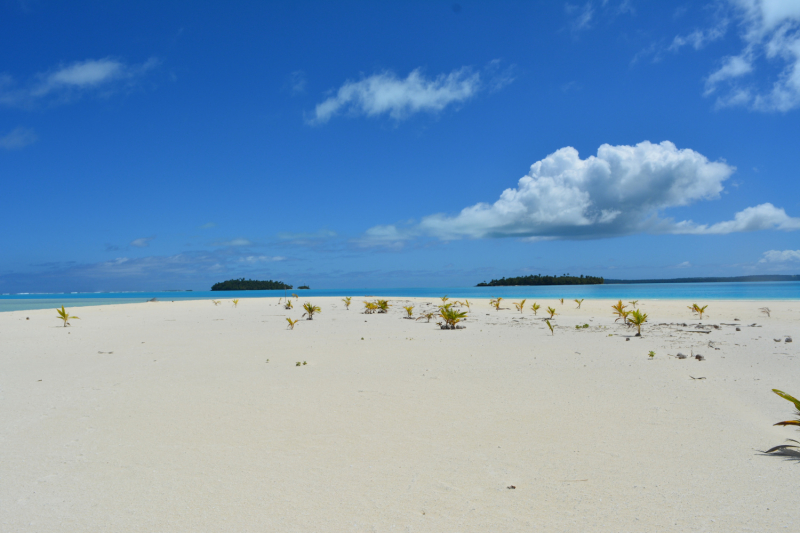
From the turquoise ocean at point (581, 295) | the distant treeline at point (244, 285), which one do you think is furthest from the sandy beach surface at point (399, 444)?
the distant treeline at point (244, 285)

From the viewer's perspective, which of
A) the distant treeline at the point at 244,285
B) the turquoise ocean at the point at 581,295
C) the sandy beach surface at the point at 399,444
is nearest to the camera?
the sandy beach surface at the point at 399,444

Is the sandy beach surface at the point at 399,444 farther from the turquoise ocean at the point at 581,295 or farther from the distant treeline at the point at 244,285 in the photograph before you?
the distant treeline at the point at 244,285

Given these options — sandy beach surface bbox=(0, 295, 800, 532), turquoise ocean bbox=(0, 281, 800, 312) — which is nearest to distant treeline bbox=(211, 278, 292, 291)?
turquoise ocean bbox=(0, 281, 800, 312)

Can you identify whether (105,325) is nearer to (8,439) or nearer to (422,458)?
(8,439)

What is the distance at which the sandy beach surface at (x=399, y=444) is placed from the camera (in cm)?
291

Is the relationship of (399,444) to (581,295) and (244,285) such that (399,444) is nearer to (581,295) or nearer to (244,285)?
(581,295)

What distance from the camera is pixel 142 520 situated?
9.41 ft

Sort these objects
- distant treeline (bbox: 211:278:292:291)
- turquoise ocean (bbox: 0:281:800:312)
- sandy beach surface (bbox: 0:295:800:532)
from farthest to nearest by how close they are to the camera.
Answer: distant treeline (bbox: 211:278:292:291), turquoise ocean (bbox: 0:281:800:312), sandy beach surface (bbox: 0:295:800:532)

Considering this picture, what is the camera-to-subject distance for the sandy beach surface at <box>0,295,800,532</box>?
9.56 ft

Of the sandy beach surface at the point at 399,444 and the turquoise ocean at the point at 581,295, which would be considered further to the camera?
the turquoise ocean at the point at 581,295

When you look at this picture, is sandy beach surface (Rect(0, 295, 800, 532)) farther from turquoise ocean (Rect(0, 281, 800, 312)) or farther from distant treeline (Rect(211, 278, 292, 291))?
distant treeline (Rect(211, 278, 292, 291))

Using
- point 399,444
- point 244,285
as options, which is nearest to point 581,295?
point 399,444

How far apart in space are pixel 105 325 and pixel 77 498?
15.9 m

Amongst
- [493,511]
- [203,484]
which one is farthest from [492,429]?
[203,484]
